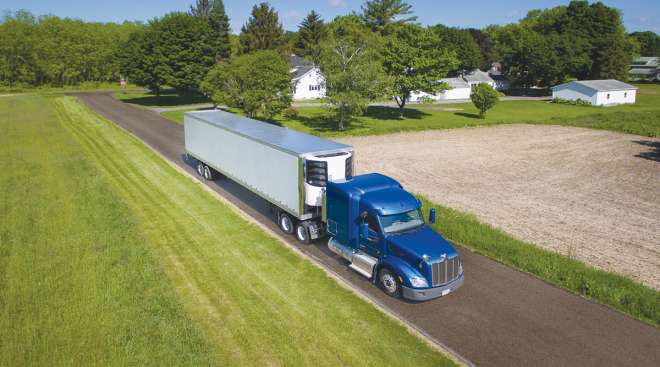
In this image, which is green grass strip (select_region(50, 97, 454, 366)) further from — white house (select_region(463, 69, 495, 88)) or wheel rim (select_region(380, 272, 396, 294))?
white house (select_region(463, 69, 495, 88))

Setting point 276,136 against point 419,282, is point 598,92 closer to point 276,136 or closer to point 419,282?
point 276,136

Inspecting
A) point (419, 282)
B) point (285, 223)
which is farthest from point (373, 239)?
point (285, 223)

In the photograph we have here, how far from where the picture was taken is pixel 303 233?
15.5 metres

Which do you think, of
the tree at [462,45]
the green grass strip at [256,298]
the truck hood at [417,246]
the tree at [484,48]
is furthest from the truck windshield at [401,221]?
the tree at [484,48]

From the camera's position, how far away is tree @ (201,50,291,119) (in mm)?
38344

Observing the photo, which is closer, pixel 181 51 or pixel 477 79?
pixel 181 51

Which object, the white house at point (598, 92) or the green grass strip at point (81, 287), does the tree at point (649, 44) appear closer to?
the white house at point (598, 92)

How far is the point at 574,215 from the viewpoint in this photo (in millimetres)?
19797

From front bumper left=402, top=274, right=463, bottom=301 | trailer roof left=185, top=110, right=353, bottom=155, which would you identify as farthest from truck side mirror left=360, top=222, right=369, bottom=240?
trailer roof left=185, top=110, right=353, bottom=155

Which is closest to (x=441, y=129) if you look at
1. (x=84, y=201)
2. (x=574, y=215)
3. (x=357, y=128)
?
(x=357, y=128)

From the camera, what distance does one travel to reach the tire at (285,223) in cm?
1611

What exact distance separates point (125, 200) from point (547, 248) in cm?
1798

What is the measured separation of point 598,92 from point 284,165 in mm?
72591

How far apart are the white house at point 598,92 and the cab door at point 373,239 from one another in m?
73.1
